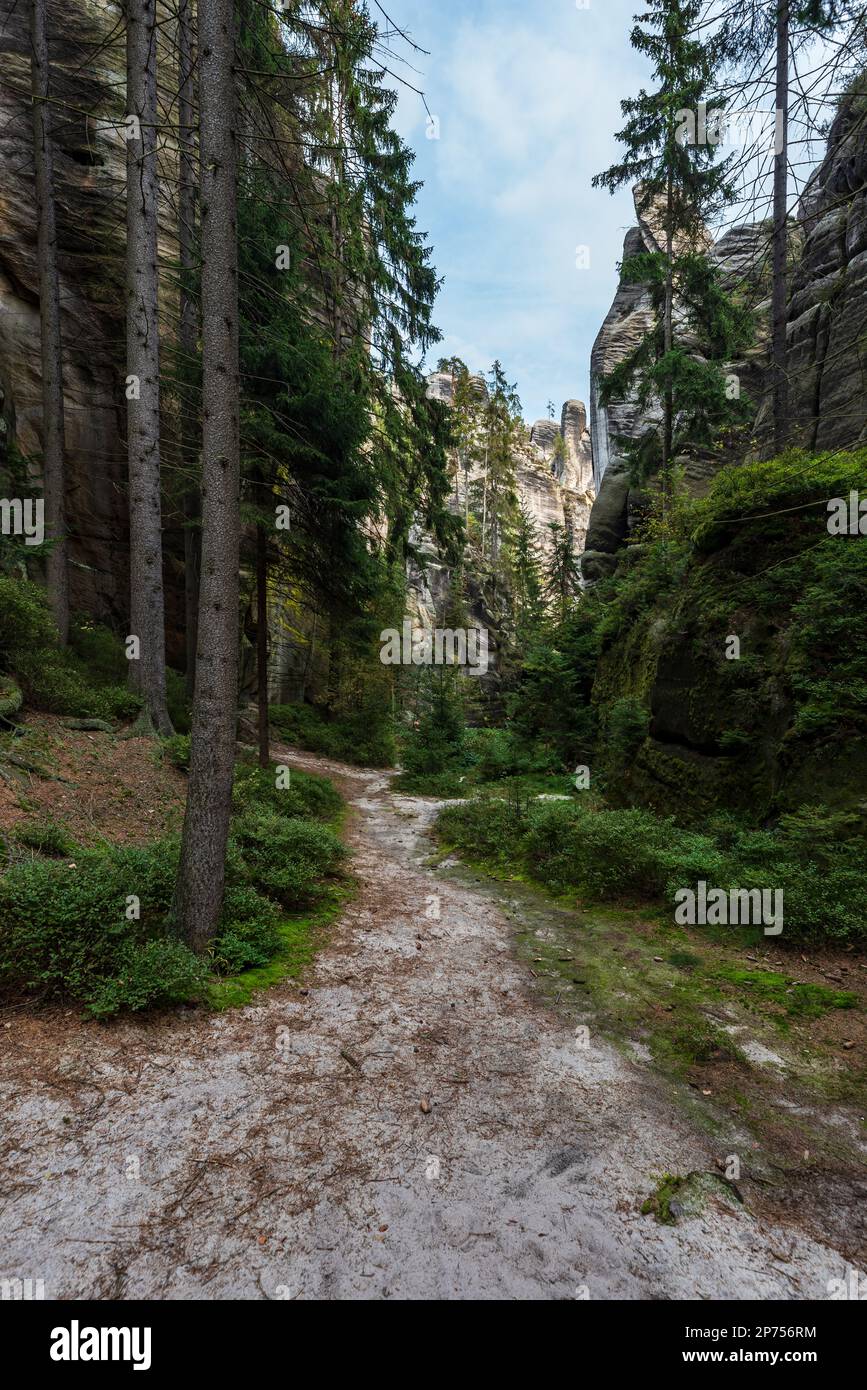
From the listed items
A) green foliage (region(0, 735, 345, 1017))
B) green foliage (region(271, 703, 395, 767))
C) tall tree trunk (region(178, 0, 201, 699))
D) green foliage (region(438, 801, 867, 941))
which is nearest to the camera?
green foliage (region(0, 735, 345, 1017))

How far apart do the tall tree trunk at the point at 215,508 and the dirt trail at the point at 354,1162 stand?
1.18 meters

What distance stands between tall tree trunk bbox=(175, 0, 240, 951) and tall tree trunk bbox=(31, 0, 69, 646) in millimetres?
8698

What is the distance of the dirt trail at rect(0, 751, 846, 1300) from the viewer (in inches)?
84.1

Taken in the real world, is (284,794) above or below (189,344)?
below

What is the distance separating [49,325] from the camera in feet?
38.2

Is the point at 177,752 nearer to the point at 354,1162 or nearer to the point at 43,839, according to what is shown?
the point at 43,839

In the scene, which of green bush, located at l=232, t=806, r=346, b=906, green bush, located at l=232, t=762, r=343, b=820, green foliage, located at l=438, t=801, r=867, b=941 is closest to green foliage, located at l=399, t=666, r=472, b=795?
green bush, located at l=232, t=762, r=343, b=820

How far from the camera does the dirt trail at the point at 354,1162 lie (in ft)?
7.01

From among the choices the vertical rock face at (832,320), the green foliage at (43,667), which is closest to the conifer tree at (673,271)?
the vertical rock face at (832,320)

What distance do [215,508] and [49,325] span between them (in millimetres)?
11378

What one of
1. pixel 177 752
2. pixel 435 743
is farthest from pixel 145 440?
pixel 435 743

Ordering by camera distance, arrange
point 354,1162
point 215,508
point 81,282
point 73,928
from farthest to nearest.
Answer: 1. point 81,282
2. point 215,508
3. point 73,928
4. point 354,1162

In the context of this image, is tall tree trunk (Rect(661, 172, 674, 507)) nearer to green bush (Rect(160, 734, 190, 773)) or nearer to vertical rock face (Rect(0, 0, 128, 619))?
green bush (Rect(160, 734, 190, 773))

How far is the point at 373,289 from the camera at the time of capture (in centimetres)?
1332
